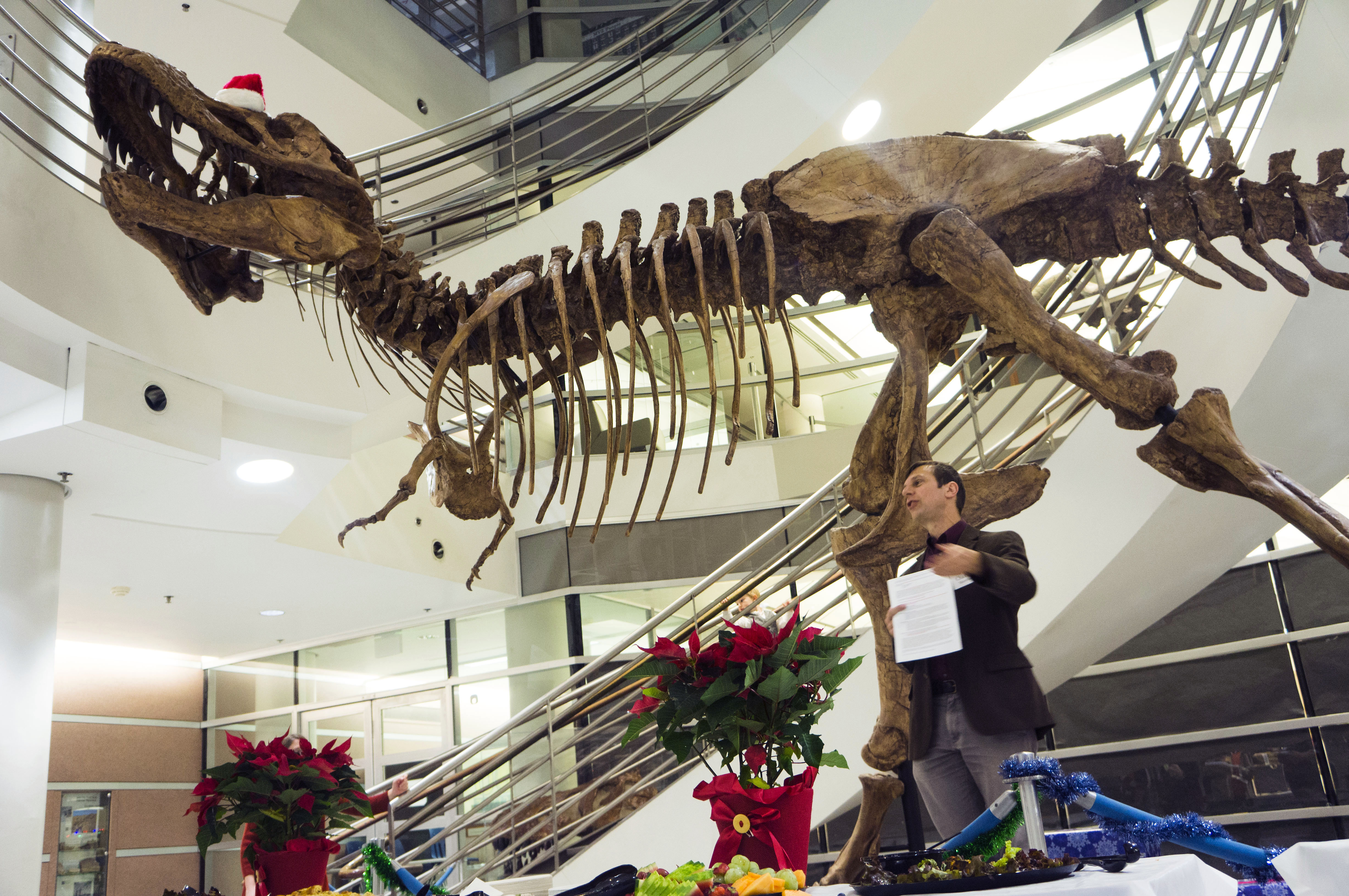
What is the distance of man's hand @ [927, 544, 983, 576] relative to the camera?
202 centimetres

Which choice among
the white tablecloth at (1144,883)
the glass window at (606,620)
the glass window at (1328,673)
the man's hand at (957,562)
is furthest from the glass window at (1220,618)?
the glass window at (606,620)

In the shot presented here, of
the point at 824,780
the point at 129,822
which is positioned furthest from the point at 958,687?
the point at 129,822

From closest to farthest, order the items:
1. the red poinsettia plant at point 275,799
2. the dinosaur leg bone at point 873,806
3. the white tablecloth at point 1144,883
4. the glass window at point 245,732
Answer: the white tablecloth at point 1144,883 → the dinosaur leg bone at point 873,806 → the red poinsettia plant at point 275,799 → the glass window at point 245,732

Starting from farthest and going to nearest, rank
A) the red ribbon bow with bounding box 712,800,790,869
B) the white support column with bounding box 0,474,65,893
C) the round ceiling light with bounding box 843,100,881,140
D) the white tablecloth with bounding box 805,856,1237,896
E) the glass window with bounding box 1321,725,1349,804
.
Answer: the round ceiling light with bounding box 843,100,881,140
the glass window with bounding box 1321,725,1349,804
the white support column with bounding box 0,474,65,893
the red ribbon bow with bounding box 712,800,790,869
the white tablecloth with bounding box 805,856,1237,896

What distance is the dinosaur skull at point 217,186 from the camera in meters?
2.16

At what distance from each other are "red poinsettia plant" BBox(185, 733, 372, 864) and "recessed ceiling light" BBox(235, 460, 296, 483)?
2171mm

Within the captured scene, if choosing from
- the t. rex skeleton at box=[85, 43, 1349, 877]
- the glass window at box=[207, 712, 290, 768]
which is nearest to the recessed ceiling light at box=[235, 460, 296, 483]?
the t. rex skeleton at box=[85, 43, 1349, 877]

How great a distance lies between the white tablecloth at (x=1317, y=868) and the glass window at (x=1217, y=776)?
326 cm

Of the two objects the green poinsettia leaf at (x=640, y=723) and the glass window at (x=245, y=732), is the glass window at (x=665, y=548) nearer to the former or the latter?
the glass window at (x=245, y=732)

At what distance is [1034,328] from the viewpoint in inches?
98.3

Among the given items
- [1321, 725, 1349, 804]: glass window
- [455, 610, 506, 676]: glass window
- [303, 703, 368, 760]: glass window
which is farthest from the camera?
[303, 703, 368, 760]: glass window

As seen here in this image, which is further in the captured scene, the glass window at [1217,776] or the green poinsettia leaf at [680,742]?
the glass window at [1217,776]

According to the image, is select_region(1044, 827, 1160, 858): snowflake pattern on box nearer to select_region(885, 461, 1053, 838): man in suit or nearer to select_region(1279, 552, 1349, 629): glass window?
select_region(885, 461, 1053, 838): man in suit

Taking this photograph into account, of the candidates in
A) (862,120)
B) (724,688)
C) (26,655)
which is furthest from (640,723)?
(862,120)
